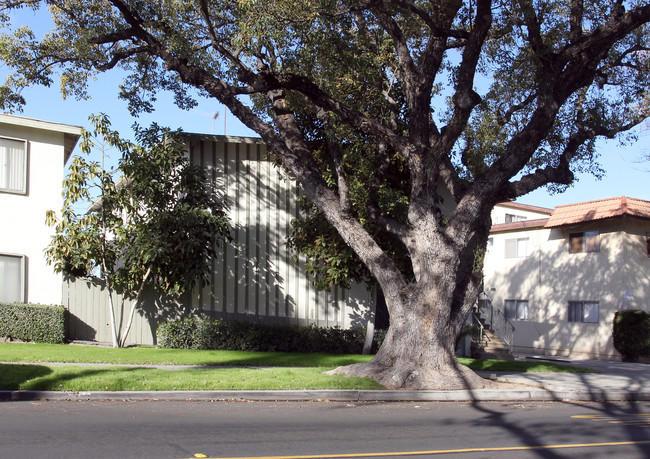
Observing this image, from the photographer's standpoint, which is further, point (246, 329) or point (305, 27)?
point (246, 329)

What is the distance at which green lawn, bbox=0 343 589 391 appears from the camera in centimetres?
1090

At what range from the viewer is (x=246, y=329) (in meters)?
17.9

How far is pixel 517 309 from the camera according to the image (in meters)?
32.6

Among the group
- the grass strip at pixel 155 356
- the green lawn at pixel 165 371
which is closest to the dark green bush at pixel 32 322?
the grass strip at pixel 155 356

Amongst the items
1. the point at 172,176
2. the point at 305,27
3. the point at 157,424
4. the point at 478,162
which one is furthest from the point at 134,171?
the point at 157,424

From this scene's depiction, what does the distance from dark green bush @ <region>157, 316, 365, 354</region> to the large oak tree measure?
328 cm

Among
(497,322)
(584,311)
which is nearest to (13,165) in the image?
(497,322)

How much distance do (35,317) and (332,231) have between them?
8104 mm

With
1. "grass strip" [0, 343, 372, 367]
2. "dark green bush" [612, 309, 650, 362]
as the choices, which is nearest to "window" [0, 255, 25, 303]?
"grass strip" [0, 343, 372, 367]

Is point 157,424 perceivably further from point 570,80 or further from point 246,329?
point 570,80

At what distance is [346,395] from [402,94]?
9.36 m

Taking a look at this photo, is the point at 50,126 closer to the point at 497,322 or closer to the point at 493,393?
the point at 493,393

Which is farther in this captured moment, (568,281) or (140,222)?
(568,281)

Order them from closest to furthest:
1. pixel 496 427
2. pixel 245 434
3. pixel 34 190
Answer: pixel 245 434, pixel 496 427, pixel 34 190
